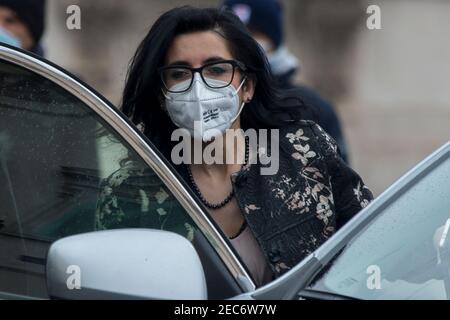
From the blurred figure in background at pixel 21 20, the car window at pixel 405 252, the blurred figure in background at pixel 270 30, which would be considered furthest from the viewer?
the blurred figure in background at pixel 270 30

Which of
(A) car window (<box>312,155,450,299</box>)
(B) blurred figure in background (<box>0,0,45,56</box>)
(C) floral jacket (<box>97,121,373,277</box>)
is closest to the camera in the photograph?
(A) car window (<box>312,155,450,299</box>)

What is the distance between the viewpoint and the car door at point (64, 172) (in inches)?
107

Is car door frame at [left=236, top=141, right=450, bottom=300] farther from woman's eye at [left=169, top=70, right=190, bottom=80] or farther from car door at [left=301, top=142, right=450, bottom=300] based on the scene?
woman's eye at [left=169, top=70, right=190, bottom=80]

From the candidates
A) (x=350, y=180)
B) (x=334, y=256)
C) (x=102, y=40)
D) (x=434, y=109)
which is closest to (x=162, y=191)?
(x=334, y=256)

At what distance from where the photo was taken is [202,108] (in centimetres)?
348

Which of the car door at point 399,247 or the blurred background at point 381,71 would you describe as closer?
the car door at point 399,247

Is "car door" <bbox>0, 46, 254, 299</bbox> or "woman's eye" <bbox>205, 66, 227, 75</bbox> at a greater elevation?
"woman's eye" <bbox>205, 66, 227, 75</bbox>

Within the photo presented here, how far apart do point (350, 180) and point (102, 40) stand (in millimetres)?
7471

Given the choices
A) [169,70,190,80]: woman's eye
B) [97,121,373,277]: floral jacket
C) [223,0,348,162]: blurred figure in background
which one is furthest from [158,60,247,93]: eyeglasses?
[223,0,348,162]: blurred figure in background

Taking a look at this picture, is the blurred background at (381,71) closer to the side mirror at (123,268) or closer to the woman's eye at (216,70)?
the woman's eye at (216,70)

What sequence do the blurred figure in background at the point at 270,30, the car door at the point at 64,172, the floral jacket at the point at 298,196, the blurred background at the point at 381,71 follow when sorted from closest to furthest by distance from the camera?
the car door at the point at 64,172 < the floral jacket at the point at 298,196 < the blurred figure in background at the point at 270,30 < the blurred background at the point at 381,71

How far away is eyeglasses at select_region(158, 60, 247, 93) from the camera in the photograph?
3486 millimetres

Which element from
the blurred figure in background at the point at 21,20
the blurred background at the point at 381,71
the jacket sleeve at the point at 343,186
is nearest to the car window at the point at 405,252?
the jacket sleeve at the point at 343,186

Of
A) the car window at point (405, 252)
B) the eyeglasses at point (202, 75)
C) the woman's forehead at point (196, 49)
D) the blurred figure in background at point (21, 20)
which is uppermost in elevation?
the blurred figure in background at point (21, 20)
